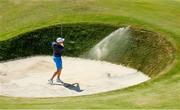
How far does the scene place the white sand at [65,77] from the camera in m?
22.1

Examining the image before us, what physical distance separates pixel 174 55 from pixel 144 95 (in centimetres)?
597

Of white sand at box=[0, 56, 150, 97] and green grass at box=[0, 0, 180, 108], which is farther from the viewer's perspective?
white sand at box=[0, 56, 150, 97]

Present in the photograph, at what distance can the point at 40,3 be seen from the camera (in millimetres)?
34062

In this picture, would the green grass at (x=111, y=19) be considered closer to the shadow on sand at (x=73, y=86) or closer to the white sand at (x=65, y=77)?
the white sand at (x=65, y=77)

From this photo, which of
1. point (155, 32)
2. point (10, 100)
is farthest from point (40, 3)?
point (10, 100)

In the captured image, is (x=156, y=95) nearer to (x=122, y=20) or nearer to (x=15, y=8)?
(x=122, y=20)

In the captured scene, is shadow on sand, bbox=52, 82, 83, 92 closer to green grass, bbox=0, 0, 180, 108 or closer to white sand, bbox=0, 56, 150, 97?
white sand, bbox=0, 56, 150, 97

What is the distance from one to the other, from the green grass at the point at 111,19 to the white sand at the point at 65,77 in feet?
7.81

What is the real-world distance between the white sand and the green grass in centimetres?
238

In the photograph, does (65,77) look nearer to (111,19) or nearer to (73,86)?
(73,86)

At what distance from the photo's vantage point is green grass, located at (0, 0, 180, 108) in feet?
61.4

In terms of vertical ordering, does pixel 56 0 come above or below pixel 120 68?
above

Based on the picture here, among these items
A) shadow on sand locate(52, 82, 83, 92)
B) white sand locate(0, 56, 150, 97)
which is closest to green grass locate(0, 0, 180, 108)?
white sand locate(0, 56, 150, 97)

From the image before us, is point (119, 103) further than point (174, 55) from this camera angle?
No
